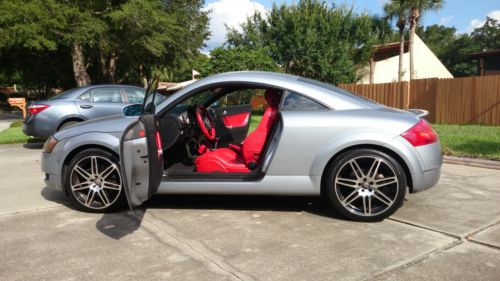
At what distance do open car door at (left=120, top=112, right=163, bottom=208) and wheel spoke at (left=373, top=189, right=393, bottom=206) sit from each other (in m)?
2.07

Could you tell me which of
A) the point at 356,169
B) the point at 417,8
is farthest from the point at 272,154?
the point at 417,8

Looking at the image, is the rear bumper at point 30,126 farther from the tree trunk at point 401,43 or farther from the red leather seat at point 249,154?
the tree trunk at point 401,43

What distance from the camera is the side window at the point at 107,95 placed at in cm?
956

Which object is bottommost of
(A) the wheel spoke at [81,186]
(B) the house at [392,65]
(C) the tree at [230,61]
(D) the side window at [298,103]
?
(A) the wheel spoke at [81,186]

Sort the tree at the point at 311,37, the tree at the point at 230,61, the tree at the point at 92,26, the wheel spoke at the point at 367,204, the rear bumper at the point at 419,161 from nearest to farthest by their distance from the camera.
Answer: the rear bumper at the point at 419,161 → the wheel spoke at the point at 367,204 → the tree at the point at 92,26 → the tree at the point at 230,61 → the tree at the point at 311,37

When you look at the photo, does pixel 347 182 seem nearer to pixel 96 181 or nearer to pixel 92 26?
pixel 96 181

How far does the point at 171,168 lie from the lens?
4465 millimetres

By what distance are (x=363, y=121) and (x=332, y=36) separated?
2258 centimetres

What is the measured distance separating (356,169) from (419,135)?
2.18 ft

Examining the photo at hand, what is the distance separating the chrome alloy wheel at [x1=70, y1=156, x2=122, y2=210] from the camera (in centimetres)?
438

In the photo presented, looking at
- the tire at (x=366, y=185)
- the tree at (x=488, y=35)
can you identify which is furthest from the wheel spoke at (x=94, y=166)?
the tree at (x=488, y=35)

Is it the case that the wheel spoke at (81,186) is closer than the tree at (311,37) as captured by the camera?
Yes

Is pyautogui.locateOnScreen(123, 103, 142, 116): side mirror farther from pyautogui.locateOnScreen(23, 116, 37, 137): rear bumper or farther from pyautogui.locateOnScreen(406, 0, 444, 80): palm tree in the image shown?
pyautogui.locateOnScreen(406, 0, 444, 80): palm tree

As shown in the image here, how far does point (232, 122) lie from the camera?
5711mm
